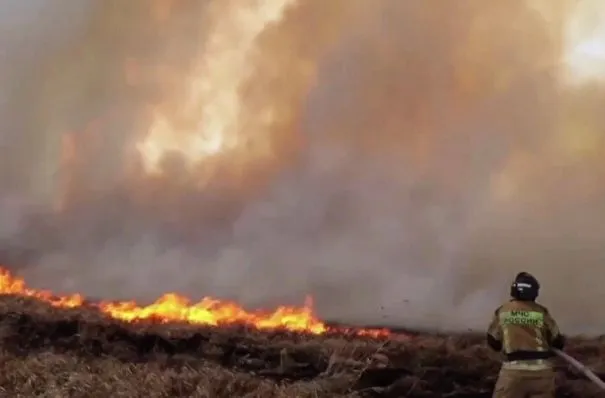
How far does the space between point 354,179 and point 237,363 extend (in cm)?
811

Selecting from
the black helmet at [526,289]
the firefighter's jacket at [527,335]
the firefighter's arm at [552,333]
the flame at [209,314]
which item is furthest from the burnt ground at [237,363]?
the black helmet at [526,289]

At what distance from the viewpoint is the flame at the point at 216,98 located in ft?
64.8

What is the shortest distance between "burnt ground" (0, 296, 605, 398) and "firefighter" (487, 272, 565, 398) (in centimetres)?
150

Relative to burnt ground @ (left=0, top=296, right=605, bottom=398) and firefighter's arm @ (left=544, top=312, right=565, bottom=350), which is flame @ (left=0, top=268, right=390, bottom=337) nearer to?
burnt ground @ (left=0, top=296, right=605, bottom=398)

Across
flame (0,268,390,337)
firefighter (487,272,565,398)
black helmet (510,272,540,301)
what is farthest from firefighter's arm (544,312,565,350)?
flame (0,268,390,337)

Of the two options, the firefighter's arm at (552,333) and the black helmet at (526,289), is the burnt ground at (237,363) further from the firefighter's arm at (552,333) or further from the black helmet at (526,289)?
the black helmet at (526,289)

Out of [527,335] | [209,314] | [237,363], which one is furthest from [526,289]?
[209,314]

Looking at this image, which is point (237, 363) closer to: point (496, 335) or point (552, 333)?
point (496, 335)

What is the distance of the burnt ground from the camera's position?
10.6 m

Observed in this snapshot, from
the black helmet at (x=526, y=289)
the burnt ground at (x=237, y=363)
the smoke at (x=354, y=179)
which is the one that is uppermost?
the smoke at (x=354, y=179)

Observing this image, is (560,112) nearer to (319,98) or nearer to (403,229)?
(403,229)

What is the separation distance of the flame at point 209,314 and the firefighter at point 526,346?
3903 mm

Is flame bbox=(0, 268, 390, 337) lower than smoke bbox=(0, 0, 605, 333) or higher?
lower

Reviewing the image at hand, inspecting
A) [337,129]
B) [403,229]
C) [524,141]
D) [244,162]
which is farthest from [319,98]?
[524,141]
